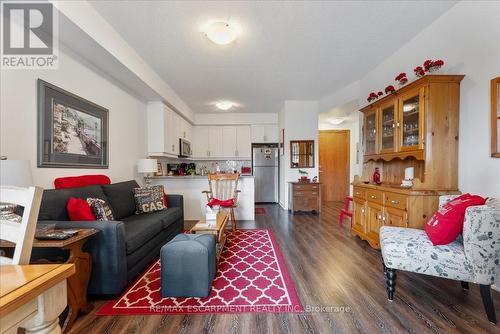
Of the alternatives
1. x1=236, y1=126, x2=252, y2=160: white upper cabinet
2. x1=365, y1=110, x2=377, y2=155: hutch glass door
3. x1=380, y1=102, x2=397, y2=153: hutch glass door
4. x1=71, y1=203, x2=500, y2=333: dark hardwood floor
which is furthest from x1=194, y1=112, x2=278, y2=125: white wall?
x1=71, y1=203, x2=500, y2=333: dark hardwood floor

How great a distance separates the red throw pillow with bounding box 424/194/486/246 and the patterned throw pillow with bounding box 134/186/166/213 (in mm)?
3060

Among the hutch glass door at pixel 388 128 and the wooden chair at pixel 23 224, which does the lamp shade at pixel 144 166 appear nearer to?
the wooden chair at pixel 23 224

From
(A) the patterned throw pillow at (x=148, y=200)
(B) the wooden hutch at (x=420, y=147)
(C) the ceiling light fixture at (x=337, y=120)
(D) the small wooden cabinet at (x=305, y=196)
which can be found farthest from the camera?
(C) the ceiling light fixture at (x=337, y=120)

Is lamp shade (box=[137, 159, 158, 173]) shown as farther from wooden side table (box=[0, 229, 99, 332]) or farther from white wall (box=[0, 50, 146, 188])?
wooden side table (box=[0, 229, 99, 332])

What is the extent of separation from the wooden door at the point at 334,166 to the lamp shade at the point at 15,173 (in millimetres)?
6133

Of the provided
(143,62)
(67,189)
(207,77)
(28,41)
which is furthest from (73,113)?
(207,77)

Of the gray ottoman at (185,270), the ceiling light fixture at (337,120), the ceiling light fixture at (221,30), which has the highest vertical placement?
the ceiling light fixture at (221,30)

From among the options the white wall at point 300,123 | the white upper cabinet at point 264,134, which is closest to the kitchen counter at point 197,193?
the white wall at point 300,123

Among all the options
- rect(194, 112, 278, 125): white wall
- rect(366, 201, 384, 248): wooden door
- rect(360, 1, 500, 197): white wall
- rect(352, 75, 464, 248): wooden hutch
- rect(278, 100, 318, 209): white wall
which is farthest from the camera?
rect(194, 112, 278, 125): white wall

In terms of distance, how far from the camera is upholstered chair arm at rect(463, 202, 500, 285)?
1452mm

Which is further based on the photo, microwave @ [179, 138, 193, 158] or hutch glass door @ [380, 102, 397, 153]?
microwave @ [179, 138, 193, 158]

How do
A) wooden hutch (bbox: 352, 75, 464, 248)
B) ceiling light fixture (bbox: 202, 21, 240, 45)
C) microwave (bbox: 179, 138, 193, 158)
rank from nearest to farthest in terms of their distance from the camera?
wooden hutch (bbox: 352, 75, 464, 248) → ceiling light fixture (bbox: 202, 21, 240, 45) → microwave (bbox: 179, 138, 193, 158)

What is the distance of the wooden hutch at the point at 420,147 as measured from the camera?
7.16 feet

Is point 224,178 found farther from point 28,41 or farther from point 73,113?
point 28,41
